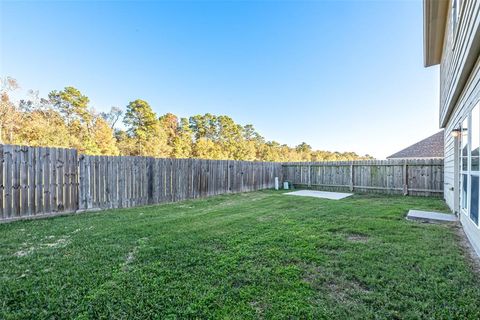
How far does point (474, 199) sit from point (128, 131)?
22.7 m

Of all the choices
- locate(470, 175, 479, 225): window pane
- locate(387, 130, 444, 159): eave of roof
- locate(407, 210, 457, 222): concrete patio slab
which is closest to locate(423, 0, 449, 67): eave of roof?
locate(470, 175, 479, 225): window pane

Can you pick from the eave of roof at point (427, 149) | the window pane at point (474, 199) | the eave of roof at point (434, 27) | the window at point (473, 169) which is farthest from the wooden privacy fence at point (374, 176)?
the window pane at point (474, 199)

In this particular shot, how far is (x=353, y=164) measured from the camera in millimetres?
10094

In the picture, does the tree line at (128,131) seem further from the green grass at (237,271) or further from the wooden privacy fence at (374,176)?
the wooden privacy fence at (374,176)

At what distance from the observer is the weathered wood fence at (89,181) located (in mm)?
4629

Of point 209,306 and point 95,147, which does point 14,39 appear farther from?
point 209,306

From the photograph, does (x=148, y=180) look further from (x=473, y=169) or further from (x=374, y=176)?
(x=374, y=176)

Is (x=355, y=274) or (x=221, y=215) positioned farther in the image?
(x=221, y=215)

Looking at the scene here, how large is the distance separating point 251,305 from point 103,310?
1.11 metres

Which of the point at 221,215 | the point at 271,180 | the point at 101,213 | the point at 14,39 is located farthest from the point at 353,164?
the point at 14,39

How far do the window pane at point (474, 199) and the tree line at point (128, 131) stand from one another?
18.2 m

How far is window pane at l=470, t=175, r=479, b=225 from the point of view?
10.1ft

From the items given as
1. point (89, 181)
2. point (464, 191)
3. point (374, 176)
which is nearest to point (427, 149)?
point (374, 176)

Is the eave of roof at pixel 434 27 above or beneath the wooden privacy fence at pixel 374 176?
above
